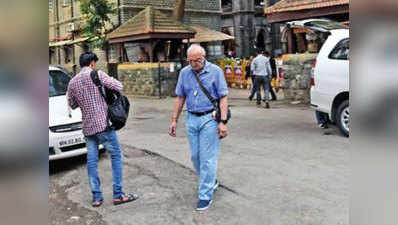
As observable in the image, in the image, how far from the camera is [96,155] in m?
5.09

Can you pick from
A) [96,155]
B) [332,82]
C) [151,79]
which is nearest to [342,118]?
[332,82]

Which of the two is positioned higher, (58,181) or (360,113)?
(360,113)

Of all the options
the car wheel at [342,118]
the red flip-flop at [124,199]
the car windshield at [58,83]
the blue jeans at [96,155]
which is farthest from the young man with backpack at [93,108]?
the car wheel at [342,118]

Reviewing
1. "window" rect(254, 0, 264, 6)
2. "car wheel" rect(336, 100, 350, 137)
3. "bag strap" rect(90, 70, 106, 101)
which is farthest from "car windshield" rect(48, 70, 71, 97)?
"window" rect(254, 0, 264, 6)

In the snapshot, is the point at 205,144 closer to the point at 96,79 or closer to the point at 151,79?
the point at 96,79

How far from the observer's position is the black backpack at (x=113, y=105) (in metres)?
4.88

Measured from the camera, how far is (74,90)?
489cm

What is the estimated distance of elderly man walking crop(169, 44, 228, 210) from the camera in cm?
484

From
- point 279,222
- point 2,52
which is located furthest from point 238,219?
point 2,52

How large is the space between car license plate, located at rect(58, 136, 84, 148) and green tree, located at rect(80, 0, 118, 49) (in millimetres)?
17327

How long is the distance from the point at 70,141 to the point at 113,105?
6.85 feet

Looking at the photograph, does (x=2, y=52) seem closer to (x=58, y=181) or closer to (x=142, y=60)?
(x=58, y=181)

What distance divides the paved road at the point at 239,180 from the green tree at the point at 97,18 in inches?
571

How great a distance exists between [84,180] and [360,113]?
5.67 m
